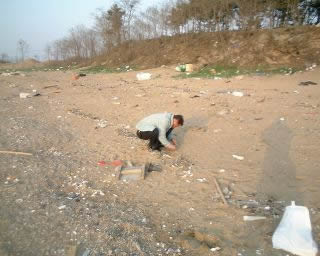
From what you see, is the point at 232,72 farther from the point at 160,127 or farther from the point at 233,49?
the point at 160,127

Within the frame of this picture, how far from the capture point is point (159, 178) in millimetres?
4875

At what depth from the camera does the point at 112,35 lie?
29.7 meters

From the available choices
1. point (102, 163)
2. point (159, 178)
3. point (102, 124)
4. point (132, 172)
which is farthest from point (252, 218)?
point (102, 124)

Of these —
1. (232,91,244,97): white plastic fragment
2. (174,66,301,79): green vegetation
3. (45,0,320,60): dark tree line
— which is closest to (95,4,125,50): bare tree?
(45,0,320,60): dark tree line

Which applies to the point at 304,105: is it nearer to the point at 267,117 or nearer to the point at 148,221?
the point at 267,117

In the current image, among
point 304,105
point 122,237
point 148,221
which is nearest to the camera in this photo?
point 122,237

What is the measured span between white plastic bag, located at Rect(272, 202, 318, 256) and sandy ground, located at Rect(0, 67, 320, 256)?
0.17m

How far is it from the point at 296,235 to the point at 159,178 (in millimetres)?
2193

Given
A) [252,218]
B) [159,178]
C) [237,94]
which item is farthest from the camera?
[237,94]

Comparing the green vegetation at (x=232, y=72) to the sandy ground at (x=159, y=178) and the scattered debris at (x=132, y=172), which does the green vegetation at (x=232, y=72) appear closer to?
the sandy ground at (x=159, y=178)

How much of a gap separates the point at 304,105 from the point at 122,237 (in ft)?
21.8

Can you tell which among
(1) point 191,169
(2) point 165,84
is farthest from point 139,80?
(1) point 191,169

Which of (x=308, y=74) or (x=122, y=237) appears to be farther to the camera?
(x=308, y=74)

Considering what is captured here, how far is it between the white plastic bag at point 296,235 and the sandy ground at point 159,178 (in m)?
0.17
